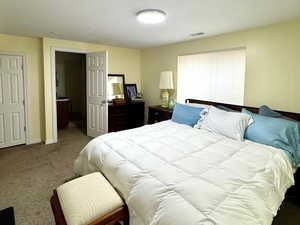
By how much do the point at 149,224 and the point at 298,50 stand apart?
285cm

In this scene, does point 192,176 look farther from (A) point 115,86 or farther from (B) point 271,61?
(A) point 115,86

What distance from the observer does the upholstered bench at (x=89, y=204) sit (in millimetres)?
1391

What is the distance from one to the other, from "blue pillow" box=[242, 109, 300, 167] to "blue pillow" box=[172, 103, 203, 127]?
36.3 inches

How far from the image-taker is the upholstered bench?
1.39m

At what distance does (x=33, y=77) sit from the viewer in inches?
157

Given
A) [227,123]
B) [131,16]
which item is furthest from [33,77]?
[227,123]

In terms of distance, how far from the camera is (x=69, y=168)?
3035 mm

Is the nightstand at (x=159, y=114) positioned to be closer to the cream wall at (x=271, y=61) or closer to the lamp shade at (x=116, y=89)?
the lamp shade at (x=116, y=89)

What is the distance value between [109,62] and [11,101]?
226 centimetres

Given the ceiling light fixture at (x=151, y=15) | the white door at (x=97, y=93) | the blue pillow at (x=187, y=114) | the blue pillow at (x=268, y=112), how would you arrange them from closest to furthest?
1. the ceiling light fixture at (x=151, y=15)
2. the blue pillow at (x=268, y=112)
3. the blue pillow at (x=187, y=114)
4. the white door at (x=97, y=93)

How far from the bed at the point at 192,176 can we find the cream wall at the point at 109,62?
6.95 feet

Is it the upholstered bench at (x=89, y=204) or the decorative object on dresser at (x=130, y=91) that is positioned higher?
the decorative object on dresser at (x=130, y=91)

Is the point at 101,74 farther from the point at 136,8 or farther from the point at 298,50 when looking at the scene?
the point at 298,50

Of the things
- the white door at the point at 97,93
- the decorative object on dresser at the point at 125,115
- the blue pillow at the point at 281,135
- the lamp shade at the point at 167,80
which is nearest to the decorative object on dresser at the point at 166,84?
the lamp shade at the point at 167,80
